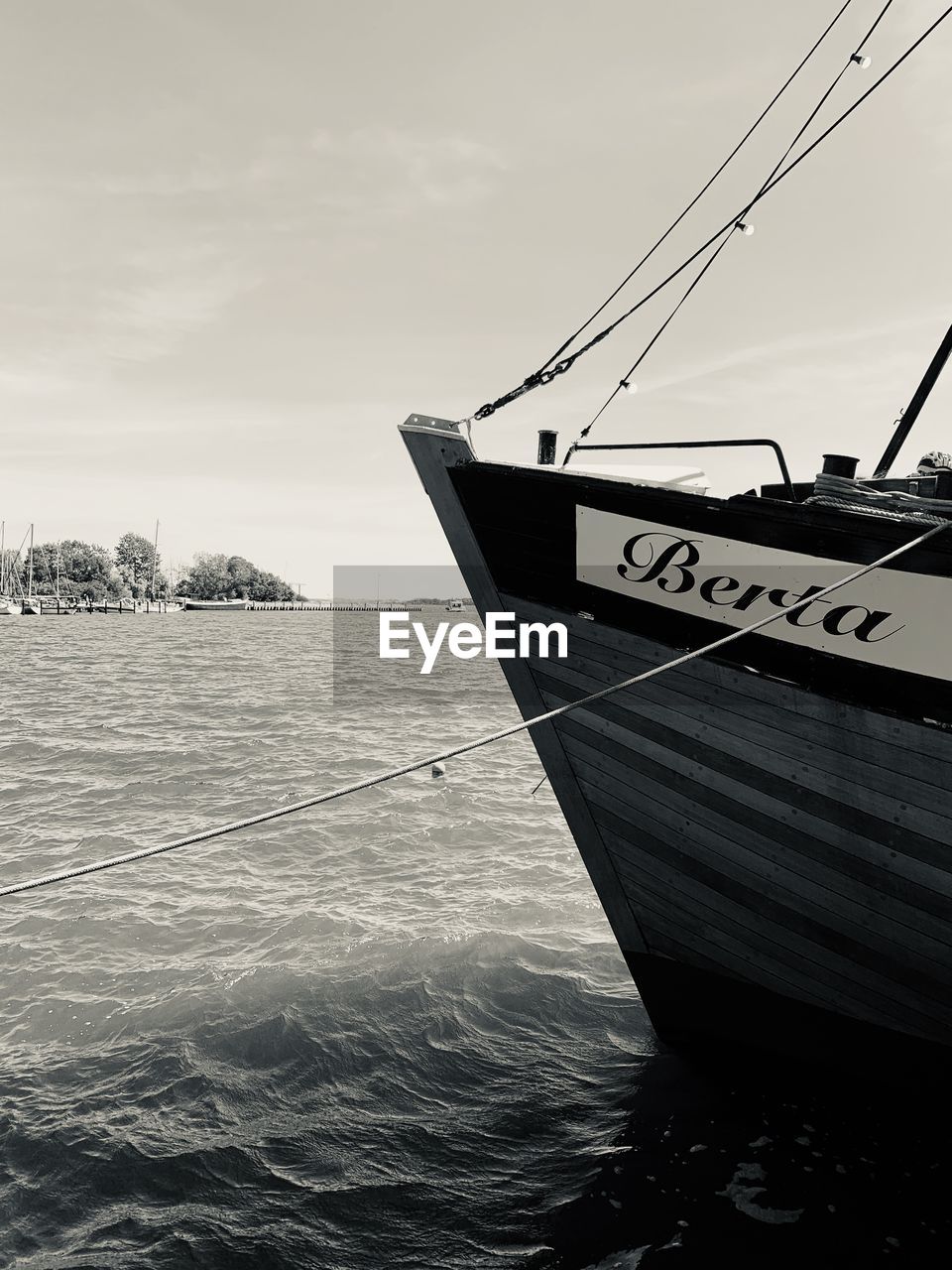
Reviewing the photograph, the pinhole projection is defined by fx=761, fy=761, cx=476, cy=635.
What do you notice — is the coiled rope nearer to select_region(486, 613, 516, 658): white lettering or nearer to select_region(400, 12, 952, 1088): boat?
select_region(400, 12, 952, 1088): boat

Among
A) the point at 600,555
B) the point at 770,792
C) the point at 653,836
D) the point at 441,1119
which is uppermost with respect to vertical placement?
the point at 600,555

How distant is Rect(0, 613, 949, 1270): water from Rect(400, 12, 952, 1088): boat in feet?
2.39

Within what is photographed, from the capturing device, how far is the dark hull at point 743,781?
3426 millimetres

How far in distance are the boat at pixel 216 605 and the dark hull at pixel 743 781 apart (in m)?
147

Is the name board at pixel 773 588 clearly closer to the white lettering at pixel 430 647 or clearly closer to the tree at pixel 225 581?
the white lettering at pixel 430 647

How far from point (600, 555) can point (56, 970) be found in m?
5.67

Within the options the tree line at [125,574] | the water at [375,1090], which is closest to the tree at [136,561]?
the tree line at [125,574]

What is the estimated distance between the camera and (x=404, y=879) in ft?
27.8

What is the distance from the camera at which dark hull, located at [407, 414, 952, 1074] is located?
3.43 metres

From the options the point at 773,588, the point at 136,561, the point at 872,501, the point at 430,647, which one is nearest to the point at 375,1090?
the point at 430,647

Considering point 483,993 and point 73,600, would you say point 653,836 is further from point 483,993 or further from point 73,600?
point 73,600

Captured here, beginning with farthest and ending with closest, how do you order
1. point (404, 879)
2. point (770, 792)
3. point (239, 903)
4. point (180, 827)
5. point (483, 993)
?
1. point (180, 827)
2. point (404, 879)
3. point (239, 903)
4. point (483, 993)
5. point (770, 792)

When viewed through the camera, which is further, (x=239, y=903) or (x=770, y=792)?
(x=239, y=903)

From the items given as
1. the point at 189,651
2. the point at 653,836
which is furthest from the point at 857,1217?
the point at 189,651
